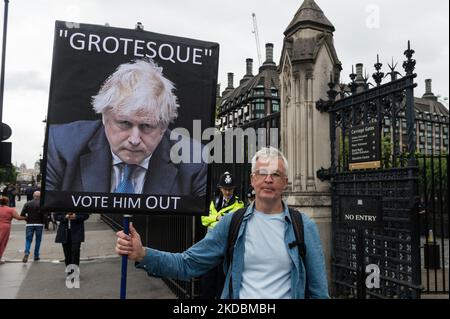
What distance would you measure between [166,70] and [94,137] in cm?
65

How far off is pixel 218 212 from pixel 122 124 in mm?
2750

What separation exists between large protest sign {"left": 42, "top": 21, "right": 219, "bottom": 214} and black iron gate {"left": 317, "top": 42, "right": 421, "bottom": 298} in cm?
269

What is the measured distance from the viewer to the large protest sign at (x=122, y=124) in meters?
2.41

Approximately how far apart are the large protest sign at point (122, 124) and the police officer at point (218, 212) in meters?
2.05

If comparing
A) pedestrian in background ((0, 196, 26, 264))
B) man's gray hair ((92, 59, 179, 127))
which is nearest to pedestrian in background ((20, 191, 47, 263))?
pedestrian in background ((0, 196, 26, 264))

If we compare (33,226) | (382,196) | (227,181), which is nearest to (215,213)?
(227,181)

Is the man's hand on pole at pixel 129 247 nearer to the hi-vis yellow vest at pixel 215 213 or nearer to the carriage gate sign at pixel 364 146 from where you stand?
the hi-vis yellow vest at pixel 215 213

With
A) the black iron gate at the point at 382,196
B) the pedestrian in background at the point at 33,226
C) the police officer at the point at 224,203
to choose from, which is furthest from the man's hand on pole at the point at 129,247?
the pedestrian in background at the point at 33,226

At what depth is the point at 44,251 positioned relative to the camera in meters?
11.6

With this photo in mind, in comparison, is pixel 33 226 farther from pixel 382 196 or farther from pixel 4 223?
pixel 382 196

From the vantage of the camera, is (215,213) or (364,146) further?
(364,146)

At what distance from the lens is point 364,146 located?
5.55 meters

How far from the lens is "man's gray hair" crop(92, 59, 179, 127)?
2.46 m
